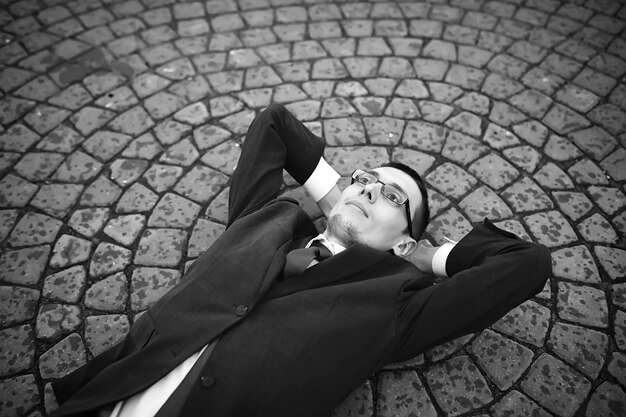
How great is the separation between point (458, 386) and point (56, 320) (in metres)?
2.54

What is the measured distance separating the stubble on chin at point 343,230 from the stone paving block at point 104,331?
1.47m

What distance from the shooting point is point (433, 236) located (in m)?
3.24

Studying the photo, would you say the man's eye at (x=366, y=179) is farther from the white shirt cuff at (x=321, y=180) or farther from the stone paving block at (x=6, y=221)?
the stone paving block at (x=6, y=221)

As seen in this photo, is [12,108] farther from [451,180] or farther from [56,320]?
[451,180]

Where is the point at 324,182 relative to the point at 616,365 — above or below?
above

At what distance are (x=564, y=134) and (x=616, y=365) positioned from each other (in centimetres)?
200

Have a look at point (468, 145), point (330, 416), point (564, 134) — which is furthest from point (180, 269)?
point (564, 134)

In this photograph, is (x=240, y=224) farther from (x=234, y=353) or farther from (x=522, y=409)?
(x=522, y=409)

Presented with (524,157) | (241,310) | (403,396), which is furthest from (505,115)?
(241,310)

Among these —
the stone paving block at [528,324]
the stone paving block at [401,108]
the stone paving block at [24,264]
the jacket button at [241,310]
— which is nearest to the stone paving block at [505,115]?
the stone paving block at [401,108]

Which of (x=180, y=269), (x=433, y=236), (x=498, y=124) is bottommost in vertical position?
(x=180, y=269)

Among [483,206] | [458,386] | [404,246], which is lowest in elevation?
[458,386]

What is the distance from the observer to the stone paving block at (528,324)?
9.12 feet

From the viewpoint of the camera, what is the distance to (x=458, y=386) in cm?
260
